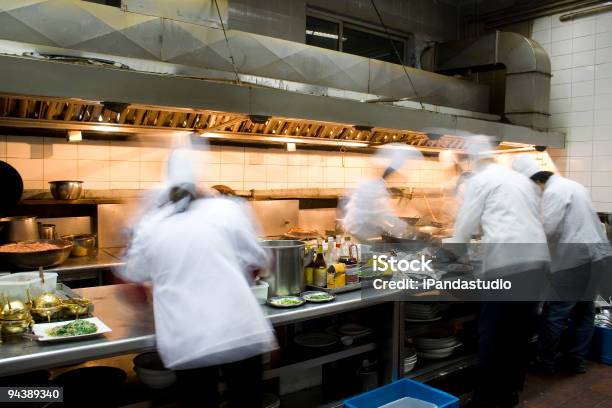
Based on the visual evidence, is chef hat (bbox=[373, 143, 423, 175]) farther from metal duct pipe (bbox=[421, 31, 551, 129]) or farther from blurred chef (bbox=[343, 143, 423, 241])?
metal duct pipe (bbox=[421, 31, 551, 129])

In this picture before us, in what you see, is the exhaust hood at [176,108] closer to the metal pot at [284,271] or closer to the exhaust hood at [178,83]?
the exhaust hood at [178,83]

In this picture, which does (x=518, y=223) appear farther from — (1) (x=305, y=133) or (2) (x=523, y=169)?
(1) (x=305, y=133)

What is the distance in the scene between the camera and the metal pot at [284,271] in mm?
2832

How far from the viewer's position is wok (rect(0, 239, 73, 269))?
138 inches

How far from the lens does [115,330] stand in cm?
225

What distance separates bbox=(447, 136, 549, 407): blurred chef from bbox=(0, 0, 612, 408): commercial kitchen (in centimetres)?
33

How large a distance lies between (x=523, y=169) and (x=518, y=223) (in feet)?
2.28

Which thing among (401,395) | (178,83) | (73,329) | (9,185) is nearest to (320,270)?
(401,395)

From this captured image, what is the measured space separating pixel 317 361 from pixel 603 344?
119 inches

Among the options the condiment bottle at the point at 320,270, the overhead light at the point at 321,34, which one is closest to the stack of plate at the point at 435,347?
the condiment bottle at the point at 320,270

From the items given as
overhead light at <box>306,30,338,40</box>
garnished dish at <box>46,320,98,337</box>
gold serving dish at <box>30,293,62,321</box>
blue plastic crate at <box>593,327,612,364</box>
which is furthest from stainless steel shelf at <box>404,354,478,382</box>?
overhead light at <box>306,30,338,40</box>

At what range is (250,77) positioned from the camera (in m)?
4.63

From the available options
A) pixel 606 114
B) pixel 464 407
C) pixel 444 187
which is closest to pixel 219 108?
pixel 464 407

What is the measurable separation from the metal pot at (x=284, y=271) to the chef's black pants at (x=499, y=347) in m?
1.33
